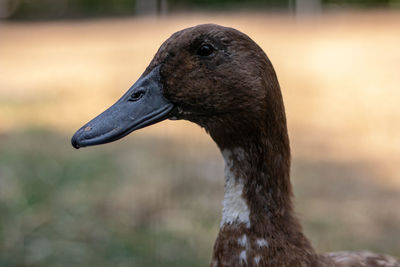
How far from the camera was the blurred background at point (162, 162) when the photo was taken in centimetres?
359

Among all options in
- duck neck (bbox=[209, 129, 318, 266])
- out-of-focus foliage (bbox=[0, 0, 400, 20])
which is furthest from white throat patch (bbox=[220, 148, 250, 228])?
out-of-focus foliage (bbox=[0, 0, 400, 20])

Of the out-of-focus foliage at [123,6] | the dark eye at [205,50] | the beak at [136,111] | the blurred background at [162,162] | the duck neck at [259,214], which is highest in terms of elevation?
the dark eye at [205,50]

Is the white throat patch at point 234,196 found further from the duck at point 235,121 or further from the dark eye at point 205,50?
the dark eye at point 205,50

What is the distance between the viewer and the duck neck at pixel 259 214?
6.01 ft

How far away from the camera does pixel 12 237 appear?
3.54 metres

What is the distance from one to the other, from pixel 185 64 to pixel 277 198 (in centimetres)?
52

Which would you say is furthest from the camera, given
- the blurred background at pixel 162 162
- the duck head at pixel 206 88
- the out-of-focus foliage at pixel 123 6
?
the out-of-focus foliage at pixel 123 6

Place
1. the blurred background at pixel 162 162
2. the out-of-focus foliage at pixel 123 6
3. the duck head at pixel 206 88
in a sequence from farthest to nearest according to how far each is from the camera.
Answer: the out-of-focus foliage at pixel 123 6, the blurred background at pixel 162 162, the duck head at pixel 206 88

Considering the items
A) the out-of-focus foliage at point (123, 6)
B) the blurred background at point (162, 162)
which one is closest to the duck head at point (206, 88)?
the blurred background at point (162, 162)

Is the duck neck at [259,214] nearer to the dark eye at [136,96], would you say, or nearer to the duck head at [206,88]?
the duck head at [206,88]

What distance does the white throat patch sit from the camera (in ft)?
→ 6.09

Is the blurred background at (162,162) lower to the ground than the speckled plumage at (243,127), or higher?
lower

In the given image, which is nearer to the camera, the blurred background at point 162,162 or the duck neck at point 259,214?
the duck neck at point 259,214

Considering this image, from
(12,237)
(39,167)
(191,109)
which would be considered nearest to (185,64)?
(191,109)
